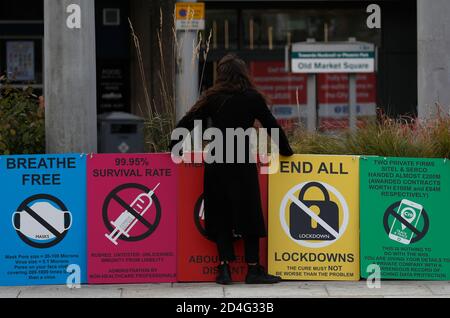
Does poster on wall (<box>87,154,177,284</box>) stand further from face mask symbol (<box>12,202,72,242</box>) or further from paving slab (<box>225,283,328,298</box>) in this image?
paving slab (<box>225,283,328,298</box>)

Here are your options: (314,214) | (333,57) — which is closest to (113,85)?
(333,57)

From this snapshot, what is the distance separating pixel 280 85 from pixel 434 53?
676cm

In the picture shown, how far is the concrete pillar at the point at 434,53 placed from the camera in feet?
34.6

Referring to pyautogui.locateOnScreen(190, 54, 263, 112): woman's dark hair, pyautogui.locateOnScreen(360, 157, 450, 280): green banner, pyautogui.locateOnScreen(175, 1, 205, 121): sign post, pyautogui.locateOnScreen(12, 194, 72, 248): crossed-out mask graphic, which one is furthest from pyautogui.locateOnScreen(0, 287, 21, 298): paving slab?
pyautogui.locateOnScreen(175, 1, 205, 121): sign post

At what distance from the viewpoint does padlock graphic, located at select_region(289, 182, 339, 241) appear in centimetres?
799

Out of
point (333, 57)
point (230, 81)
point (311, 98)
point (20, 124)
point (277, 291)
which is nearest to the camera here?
point (277, 291)

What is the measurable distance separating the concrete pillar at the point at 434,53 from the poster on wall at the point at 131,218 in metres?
3.86

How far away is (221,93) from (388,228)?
187cm

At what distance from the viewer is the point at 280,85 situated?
17.2 m

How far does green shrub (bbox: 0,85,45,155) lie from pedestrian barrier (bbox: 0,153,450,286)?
0.44 meters

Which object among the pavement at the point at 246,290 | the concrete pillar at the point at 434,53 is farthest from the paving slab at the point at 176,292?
the concrete pillar at the point at 434,53

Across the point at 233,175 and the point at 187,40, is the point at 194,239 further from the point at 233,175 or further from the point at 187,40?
the point at 187,40

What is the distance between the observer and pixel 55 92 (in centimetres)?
859

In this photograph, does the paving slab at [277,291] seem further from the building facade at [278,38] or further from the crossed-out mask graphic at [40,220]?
the building facade at [278,38]
